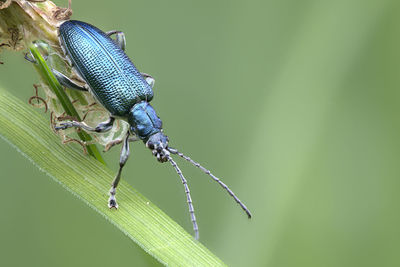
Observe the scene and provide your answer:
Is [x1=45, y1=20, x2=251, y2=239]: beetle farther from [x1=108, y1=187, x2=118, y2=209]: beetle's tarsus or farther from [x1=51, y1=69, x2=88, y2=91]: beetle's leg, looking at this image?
[x1=108, y1=187, x2=118, y2=209]: beetle's tarsus

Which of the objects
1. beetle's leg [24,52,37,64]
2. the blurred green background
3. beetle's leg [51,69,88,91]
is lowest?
the blurred green background

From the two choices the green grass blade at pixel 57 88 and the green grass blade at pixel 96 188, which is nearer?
the green grass blade at pixel 96 188

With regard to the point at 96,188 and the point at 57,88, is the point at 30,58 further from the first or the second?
the point at 96,188

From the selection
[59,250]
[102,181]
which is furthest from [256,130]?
[102,181]

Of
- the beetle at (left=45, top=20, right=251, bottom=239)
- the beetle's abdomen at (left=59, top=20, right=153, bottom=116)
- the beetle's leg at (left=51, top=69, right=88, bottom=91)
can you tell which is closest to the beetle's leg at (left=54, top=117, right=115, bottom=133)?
the beetle at (left=45, top=20, right=251, bottom=239)

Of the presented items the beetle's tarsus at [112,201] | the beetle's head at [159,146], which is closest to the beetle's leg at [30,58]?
the beetle's tarsus at [112,201]

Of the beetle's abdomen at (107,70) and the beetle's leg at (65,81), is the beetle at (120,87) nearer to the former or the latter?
the beetle's abdomen at (107,70)

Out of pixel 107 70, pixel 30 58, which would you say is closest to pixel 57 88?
pixel 30 58

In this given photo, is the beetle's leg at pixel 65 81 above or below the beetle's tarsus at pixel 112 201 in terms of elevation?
above
